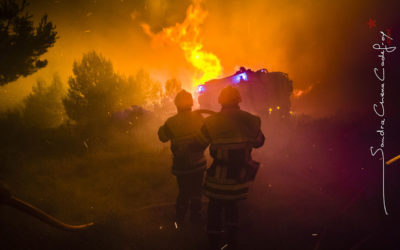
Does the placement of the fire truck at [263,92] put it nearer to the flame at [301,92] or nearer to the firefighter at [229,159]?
the firefighter at [229,159]

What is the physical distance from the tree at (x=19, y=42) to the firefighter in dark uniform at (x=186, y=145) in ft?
31.1

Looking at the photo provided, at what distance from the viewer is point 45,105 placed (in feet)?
79.8

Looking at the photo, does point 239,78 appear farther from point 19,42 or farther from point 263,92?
point 19,42

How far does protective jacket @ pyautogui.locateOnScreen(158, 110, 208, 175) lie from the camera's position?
3.57 metres

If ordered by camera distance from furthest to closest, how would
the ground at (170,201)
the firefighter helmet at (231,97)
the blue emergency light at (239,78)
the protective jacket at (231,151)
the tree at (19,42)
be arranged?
1. the blue emergency light at (239,78)
2. the tree at (19,42)
3. the ground at (170,201)
4. the firefighter helmet at (231,97)
5. the protective jacket at (231,151)

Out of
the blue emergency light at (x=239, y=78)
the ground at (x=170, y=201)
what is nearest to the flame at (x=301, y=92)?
the blue emergency light at (x=239, y=78)

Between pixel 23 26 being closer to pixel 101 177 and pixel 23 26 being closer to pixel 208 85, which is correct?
pixel 101 177

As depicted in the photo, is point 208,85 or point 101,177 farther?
point 208,85

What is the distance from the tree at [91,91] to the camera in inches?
689

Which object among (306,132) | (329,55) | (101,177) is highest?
(329,55)

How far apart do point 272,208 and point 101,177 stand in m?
5.81

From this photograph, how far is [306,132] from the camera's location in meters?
13.0

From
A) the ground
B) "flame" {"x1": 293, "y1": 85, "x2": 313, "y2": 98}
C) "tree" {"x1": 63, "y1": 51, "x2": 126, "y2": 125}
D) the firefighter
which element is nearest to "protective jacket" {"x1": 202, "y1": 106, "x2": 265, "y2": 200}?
the firefighter

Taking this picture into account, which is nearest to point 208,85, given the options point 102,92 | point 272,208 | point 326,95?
point 102,92
